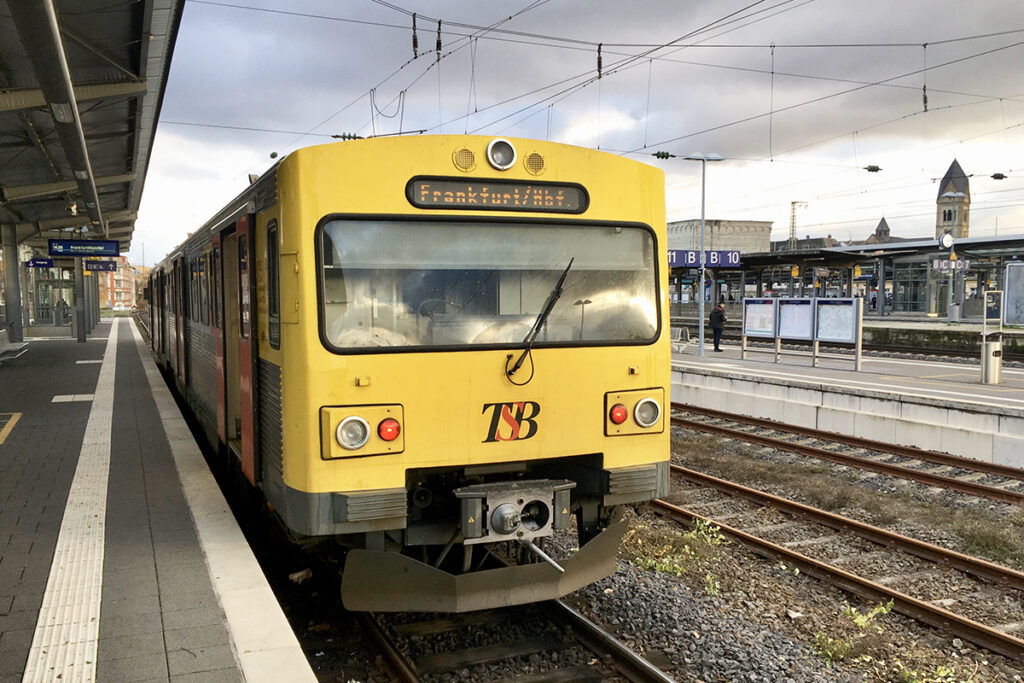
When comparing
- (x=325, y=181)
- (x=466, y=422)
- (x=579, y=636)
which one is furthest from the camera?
(x=579, y=636)

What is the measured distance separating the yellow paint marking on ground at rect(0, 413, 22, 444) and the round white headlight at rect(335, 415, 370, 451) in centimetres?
743

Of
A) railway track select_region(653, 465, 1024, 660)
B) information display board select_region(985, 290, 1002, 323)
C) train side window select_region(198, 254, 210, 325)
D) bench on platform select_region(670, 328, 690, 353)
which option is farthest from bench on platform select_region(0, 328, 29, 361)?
information display board select_region(985, 290, 1002, 323)

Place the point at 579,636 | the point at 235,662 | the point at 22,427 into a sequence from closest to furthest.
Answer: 1. the point at 235,662
2. the point at 579,636
3. the point at 22,427

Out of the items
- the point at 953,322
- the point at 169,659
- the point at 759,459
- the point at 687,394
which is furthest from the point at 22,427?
the point at 953,322

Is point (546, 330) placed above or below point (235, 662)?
above

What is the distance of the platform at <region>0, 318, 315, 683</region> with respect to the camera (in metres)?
3.83

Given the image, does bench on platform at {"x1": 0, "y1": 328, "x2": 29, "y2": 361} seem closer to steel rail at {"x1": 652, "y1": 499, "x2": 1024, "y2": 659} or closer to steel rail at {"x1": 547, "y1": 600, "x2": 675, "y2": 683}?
steel rail at {"x1": 547, "y1": 600, "x2": 675, "y2": 683}

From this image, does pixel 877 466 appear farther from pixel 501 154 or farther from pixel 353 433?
pixel 353 433

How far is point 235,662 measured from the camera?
379 cm

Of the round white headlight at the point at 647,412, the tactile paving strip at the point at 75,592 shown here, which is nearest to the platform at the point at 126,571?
the tactile paving strip at the point at 75,592

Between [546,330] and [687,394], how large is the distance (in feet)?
39.7

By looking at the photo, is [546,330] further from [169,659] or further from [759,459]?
[759,459]

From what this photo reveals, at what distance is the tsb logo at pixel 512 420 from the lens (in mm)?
4715

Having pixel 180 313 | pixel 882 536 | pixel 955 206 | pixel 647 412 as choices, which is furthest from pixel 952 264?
pixel 955 206
